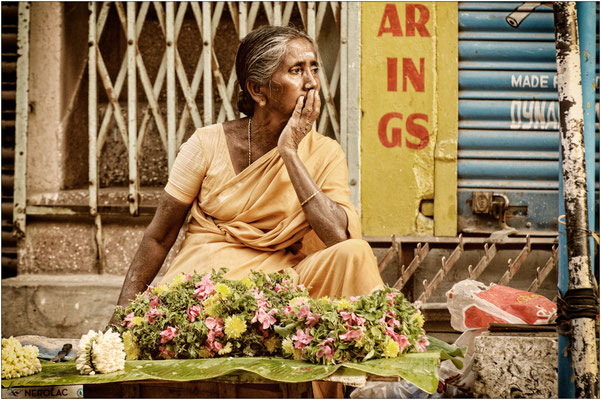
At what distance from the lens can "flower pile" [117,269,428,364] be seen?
2785 mm

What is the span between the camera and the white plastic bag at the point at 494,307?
4219 mm

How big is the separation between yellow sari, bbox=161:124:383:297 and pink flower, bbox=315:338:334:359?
2.45 ft

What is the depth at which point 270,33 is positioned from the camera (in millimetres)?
3707

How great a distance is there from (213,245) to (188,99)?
2295 millimetres

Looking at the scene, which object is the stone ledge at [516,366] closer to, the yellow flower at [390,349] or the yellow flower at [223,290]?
the yellow flower at [390,349]

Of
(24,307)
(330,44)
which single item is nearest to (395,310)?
(330,44)

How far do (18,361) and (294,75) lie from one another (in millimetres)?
1780

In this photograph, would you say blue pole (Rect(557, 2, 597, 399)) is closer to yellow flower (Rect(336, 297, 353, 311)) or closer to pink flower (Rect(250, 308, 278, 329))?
yellow flower (Rect(336, 297, 353, 311))

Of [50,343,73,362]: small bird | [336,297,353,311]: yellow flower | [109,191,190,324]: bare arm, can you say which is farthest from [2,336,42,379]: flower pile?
[336,297,353,311]: yellow flower

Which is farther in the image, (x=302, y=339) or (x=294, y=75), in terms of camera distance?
(x=294, y=75)

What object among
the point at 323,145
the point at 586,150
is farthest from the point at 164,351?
the point at 586,150

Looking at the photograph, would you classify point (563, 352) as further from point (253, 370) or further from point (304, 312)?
point (253, 370)

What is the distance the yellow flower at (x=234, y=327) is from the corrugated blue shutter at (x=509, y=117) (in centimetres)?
302

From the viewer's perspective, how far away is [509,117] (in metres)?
5.60
